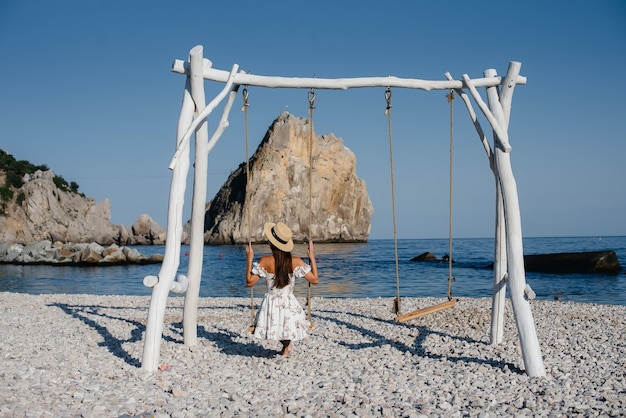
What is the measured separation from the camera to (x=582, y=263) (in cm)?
3044

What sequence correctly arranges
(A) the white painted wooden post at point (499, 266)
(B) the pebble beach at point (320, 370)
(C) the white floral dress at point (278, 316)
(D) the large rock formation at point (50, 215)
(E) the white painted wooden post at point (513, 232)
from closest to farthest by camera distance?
(B) the pebble beach at point (320, 370) < (E) the white painted wooden post at point (513, 232) < (C) the white floral dress at point (278, 316) < (A) the white painted wooden post at point (499, 266) < (D) the large rock formation at point (50, 215)

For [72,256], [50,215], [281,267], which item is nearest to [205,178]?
[281,267]

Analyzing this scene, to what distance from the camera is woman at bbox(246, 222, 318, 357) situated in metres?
7.29

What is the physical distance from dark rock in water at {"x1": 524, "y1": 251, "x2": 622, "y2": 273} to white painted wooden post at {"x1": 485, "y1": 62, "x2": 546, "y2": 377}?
2556 cm

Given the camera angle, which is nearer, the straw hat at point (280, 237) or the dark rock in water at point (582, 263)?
the straw hat at point (280, 237)

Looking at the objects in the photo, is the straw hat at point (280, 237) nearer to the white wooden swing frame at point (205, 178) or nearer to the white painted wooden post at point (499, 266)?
the white wooden swing frame at point (205, 178)

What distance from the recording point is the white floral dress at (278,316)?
7.28 m

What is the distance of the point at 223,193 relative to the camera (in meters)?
89.6

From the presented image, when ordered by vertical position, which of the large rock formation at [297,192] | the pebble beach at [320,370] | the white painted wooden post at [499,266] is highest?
the large rock formation at [297,192]

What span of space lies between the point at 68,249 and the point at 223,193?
46228 millimetres

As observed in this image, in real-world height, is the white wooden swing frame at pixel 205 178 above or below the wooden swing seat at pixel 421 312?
above

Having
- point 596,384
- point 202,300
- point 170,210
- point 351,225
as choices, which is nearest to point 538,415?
point 596,384

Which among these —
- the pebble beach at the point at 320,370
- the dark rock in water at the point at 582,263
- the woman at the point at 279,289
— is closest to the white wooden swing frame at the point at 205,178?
the pebble beach at the point at 320,370

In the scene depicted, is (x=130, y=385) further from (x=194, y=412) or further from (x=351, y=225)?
(x=351, y=225)
